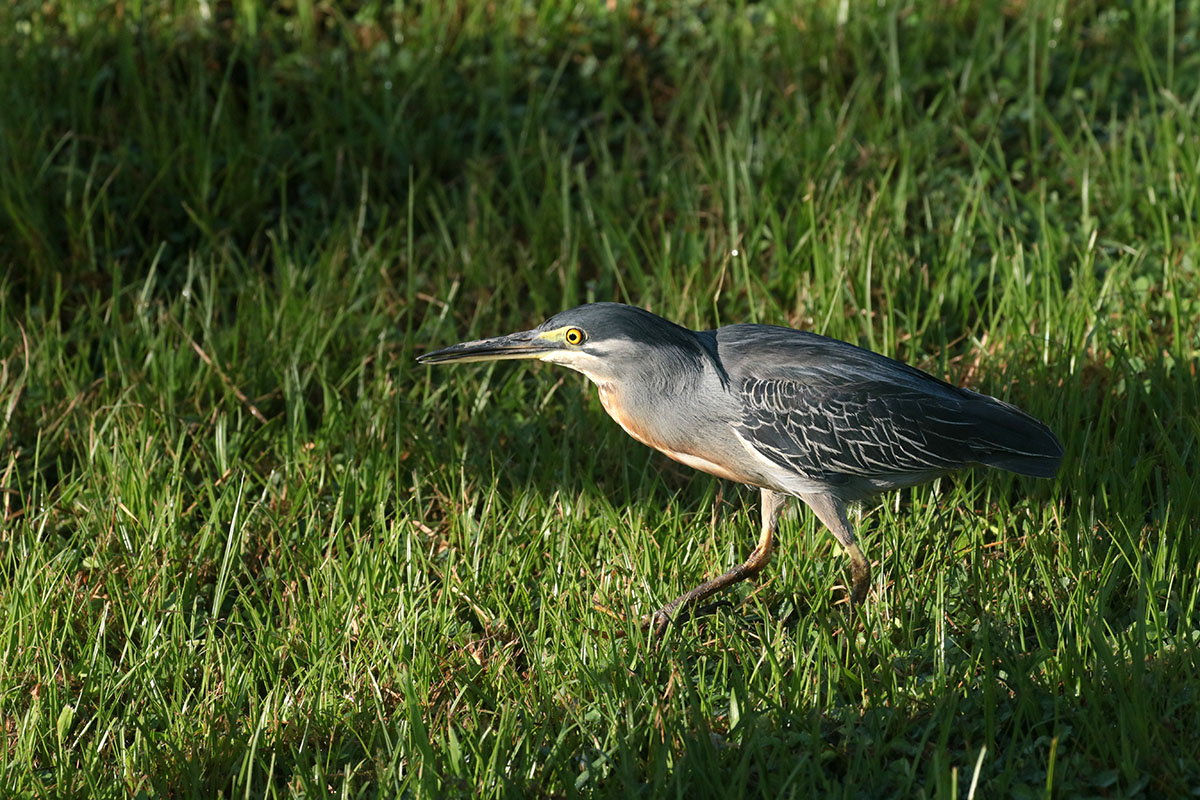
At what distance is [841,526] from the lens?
3.99 m

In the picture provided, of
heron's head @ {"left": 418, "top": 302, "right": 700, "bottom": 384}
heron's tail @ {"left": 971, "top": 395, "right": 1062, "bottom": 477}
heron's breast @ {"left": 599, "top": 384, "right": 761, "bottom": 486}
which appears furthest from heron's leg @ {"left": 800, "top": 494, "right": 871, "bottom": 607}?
heron's head @ {"left": 418, "top": 302, "right": 700, "bottom": 384}

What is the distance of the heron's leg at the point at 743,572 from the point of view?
4.02 metres

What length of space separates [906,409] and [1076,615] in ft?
2.59

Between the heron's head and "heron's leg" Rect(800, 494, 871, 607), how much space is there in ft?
1.99

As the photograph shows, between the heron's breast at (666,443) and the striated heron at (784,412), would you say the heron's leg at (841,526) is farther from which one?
the heron's breast at (666,443)

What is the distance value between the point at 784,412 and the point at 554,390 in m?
1.44

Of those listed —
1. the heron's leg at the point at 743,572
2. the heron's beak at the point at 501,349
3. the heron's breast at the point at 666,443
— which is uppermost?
the heron's beak at the point at 501,349

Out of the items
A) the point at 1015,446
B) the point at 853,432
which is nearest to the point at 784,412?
the point at 853,432

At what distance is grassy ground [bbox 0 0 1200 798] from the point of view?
3469 mm

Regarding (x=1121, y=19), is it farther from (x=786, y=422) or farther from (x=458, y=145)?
(x=786, y=422)

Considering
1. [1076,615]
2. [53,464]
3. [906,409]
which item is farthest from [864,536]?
[53,464]

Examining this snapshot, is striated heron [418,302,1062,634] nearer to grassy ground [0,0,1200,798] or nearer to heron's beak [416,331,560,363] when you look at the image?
heron's beak [416,331,560,363]

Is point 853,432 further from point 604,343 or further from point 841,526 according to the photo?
point 604,343

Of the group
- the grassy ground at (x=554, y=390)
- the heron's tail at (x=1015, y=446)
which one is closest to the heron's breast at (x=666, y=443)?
the grassy ground at (x=554, y=390)
